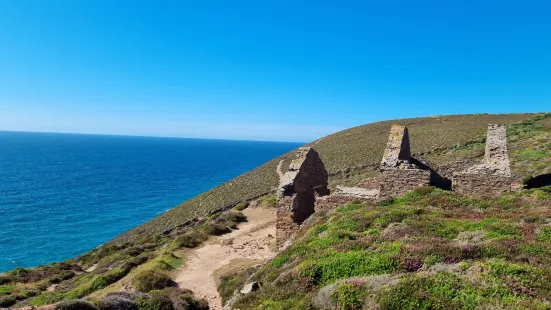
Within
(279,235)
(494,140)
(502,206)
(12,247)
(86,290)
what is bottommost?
(12,247)

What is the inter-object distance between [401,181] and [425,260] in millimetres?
6945

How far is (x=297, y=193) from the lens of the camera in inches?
642

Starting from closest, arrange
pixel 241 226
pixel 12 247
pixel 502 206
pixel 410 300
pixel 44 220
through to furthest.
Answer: pixel 410 300
pixel 502 206
pixel 241 226
pixel 12 247
pixel 44 220

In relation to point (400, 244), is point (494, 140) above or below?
above

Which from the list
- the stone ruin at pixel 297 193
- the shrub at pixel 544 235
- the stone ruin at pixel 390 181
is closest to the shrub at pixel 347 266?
the shrub at pixel 544 235

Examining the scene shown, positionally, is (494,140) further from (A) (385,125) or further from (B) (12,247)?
(A) (385,125)

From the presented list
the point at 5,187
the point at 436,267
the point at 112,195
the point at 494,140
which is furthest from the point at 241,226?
the point at 5,187

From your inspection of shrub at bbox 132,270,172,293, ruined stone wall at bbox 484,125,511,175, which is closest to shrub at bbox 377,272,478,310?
ruined stone wall at bbox 484,125,511,175

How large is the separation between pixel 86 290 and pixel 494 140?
20.7 m

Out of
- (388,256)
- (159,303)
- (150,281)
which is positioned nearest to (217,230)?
(150,281)

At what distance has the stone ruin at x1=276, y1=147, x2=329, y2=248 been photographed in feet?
51.6

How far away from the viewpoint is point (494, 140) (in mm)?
15625

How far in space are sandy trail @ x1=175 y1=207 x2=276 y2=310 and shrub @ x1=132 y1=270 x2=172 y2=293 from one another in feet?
2.50

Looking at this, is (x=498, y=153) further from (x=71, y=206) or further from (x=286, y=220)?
(x=71, y=206)
